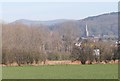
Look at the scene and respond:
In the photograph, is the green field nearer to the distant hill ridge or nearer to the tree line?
the tree line

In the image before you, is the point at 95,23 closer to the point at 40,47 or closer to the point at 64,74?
the point at 40,47

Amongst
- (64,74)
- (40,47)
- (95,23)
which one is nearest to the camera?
(64,74)

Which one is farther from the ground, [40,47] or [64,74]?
[40,47]

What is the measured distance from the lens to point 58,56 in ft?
151

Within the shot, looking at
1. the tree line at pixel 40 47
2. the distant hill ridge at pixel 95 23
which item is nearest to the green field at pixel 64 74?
the tree line at pixel 40 47

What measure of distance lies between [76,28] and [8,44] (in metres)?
20.5

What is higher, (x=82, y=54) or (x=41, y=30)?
(x=41, y=30)

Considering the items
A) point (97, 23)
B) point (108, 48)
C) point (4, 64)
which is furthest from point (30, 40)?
point (97, 23)

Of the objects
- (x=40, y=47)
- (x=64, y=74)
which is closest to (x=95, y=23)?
(x=40, y=47)

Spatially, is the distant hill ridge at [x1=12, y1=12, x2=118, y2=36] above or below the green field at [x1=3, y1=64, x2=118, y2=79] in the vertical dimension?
above

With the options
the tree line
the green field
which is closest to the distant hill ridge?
the tree line

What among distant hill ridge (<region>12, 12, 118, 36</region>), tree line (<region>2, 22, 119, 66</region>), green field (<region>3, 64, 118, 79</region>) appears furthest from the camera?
distant hill ridge (<region>12, 12, 118, 36</region>)

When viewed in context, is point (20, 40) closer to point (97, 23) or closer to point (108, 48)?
point (108, 48)

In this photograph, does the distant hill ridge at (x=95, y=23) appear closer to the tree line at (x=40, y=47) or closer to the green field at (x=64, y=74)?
the tree line at (x=40, y=47)
